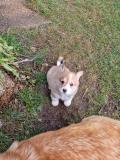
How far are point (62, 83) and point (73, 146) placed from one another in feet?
5.31

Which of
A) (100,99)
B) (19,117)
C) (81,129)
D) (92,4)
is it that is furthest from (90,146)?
(92,4)

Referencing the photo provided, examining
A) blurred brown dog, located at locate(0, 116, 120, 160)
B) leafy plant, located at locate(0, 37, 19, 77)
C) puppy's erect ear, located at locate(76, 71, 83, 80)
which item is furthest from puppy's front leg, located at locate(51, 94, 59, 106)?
blurred brown dog, located at locate(0, 116, 120, 160)

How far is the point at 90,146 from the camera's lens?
5.38m

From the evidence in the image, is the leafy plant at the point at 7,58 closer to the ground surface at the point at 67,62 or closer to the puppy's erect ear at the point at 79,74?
the ground surface at the point at 67,62

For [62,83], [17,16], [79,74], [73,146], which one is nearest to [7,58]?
[62,83]

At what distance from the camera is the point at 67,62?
24.8 feet

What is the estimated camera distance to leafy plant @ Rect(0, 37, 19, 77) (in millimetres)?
6668

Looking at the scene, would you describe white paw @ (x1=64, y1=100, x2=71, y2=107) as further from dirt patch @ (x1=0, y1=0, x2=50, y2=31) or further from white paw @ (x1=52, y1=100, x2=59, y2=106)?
dirt patch @ (x1=0, y1=0, x2=50, y2=31)

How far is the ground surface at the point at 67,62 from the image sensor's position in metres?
6.77

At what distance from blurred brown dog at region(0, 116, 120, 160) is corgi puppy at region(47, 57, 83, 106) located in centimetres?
111

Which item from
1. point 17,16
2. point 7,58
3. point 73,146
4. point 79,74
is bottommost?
point 73,146

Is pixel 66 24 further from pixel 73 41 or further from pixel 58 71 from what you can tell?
pixel 58 71

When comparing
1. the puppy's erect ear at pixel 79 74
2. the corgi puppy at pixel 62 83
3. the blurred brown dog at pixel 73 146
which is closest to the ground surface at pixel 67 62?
the corgi puppy at pixel 62 83

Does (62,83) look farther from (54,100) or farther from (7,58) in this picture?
(7,58)
